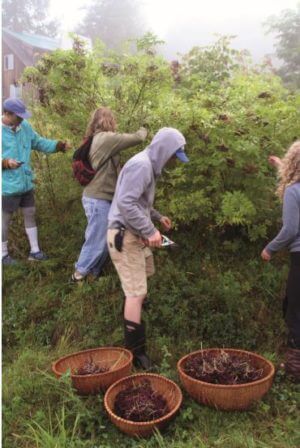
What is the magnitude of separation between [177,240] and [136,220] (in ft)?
6.36

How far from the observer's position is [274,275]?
496 cm

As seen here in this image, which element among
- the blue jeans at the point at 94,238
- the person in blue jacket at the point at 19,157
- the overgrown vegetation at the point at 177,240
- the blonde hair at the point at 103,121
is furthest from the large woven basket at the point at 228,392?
the person in blue jacket at the point at 19,157

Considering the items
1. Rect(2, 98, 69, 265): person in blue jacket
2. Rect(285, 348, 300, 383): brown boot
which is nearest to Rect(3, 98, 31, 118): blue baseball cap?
Rect(2, 98, 69, 265): person in blue jacket

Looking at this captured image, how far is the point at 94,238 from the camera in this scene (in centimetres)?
496

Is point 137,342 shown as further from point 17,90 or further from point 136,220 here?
point 17,90

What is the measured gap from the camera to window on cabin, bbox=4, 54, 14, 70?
1099 inches

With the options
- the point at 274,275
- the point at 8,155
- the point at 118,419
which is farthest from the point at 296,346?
the point at 8,155

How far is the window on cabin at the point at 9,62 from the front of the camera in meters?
27.9

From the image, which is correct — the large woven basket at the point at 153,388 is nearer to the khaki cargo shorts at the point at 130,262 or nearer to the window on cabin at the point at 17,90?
the khaki cargo shorts at the point at 130,262

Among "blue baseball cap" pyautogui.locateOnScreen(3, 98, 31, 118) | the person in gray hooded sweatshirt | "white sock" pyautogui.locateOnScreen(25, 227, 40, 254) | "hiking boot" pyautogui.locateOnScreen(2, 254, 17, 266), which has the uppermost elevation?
"blue baseball cap" pyautogui.locateOnScreen(3, 98, 31, 118)

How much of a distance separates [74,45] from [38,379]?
3.47 meters

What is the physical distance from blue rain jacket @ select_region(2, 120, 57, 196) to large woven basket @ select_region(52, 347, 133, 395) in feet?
7.23

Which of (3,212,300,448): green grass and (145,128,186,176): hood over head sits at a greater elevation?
(145,128,186,176): hood over head

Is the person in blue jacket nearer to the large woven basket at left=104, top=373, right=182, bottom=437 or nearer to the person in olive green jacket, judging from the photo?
the person in olive green jacket
